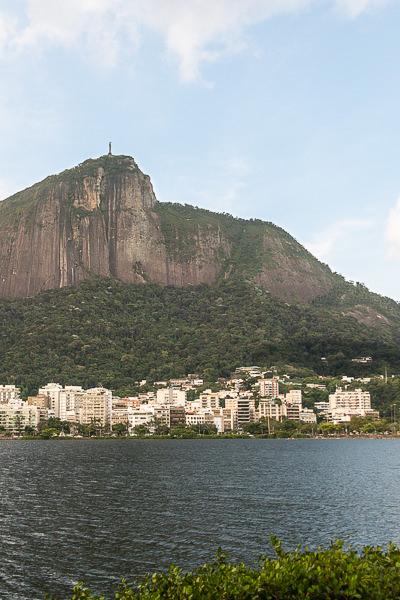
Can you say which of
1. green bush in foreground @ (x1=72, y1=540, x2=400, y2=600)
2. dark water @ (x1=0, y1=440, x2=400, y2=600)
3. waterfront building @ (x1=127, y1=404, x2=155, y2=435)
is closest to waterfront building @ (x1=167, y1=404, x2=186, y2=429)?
waterfront building @ (x1=127, y1=404, x2=155, y2=435)

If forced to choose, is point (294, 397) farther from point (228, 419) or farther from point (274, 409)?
point (228, 419)

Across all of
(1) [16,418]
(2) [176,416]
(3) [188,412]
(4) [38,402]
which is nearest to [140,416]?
(2) [176,416]

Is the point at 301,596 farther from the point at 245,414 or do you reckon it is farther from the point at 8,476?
the point at 245,414

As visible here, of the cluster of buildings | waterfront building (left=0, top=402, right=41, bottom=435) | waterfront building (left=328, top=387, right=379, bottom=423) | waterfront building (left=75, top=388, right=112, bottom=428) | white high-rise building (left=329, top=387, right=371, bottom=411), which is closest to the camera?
waterfront building (left=0, top=402, right=41, bottom=435)

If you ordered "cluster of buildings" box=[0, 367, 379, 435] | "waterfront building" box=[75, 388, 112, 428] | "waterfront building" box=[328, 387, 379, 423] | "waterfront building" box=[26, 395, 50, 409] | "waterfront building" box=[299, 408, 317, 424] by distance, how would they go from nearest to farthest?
"cluster of buildings" box=[0, 367, 379, 435], "waterfront building" box=[75, 388, 112, 428], "waterfront building" box=[328, 387, 379, 423], "waterfront building" box=[299, 408, 317, 424], "waterfront building" box=[26, 395, 50, 409]

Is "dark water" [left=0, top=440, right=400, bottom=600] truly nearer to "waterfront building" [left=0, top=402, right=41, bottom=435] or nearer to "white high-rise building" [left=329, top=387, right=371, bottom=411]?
"waterfront building" [left=0, top=402, right=41, bottom=435]
